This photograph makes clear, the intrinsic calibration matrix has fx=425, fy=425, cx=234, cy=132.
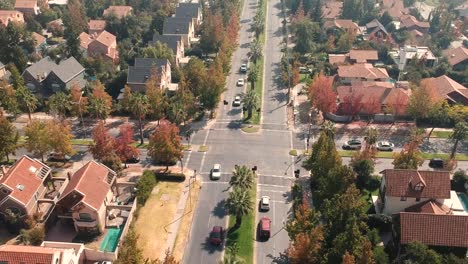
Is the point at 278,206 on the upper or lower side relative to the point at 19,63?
lower

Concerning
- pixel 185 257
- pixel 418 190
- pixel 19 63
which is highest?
pixel 19 63

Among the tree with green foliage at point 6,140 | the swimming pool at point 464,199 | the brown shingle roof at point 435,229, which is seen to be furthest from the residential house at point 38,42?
the swimming pool at point 464,199

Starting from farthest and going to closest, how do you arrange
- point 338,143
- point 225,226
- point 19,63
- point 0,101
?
point 19,63 < point 0,101 < point 338,143 < point 225,226

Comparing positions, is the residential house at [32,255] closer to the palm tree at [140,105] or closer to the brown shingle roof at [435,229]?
the palm tree at [140,105]

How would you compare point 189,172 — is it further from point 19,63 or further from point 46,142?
point 19,63

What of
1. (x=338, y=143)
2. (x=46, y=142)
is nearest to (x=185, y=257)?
(x=46, y=142)

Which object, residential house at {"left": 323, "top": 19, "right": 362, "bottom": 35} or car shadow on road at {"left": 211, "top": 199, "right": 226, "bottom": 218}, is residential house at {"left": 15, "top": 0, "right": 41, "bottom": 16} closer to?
residential house at {"left": 323, "top": 19, "right": 362, "bottom": 35}

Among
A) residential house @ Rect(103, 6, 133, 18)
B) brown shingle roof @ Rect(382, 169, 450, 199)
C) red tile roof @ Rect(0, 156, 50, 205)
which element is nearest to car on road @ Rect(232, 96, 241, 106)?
brown shingle roof @ Rect(382, 169, 450, 199)

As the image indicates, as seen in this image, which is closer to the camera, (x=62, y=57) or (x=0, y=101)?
(x=0, y=101)
